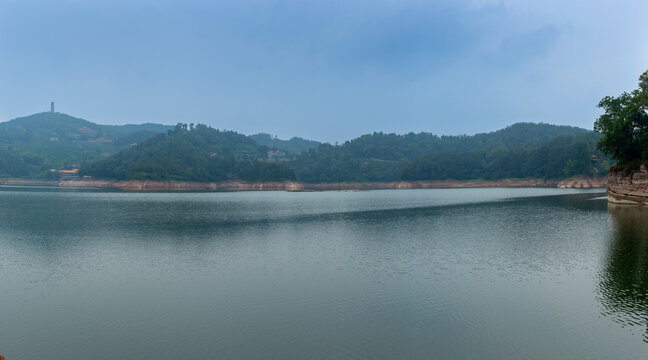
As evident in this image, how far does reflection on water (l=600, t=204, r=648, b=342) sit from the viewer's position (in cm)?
1745

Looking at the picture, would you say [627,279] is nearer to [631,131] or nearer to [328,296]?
[328,296]

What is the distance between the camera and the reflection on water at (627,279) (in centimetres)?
1745

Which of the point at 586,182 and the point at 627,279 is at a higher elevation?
the point at 586,182

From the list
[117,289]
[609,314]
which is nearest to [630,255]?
[609,314]

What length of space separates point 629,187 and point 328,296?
225ft

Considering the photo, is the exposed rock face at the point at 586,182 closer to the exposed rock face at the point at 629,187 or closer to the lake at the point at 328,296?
the exposed rock face at the point at 629,187

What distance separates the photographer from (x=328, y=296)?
20609 mm

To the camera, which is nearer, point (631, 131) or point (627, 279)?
point (627, 279)

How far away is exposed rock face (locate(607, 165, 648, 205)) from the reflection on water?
2974cm

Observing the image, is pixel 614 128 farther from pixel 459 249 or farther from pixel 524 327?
pixel 524 327

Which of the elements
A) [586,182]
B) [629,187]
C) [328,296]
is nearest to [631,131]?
[629,187]

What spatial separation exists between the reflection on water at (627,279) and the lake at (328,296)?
93 mm

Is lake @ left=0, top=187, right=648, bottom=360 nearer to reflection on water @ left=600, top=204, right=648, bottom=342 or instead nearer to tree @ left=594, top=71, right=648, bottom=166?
reflection on water @ left=600, top=204, right=648, bottom=342

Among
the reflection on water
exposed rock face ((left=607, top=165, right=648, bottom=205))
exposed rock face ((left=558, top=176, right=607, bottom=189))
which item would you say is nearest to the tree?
exposed rock face ((left=607, top=165, right=648, bottom=205))
